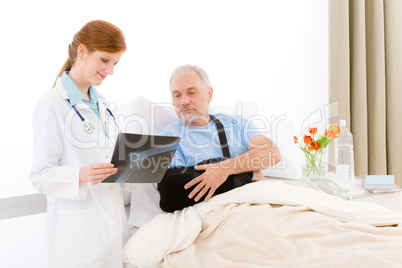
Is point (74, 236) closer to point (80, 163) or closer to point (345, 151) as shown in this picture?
point (80, 163)

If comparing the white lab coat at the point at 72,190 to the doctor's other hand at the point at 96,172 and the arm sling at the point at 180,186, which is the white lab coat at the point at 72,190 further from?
the arm sling at the point at 180,186

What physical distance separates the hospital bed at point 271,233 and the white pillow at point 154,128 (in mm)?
196

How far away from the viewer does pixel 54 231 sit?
1.33 m

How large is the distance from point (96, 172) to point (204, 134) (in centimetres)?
76

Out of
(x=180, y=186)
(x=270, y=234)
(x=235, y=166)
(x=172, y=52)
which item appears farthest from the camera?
(x=172, y=52)

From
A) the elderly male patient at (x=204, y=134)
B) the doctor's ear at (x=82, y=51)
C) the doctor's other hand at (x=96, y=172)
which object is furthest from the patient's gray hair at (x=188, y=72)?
the doctor's other hand at (x=96, y=172)

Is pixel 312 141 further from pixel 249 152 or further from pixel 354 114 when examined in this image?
pixel 354 114

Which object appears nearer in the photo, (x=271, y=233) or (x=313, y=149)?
(x=271, y=233)

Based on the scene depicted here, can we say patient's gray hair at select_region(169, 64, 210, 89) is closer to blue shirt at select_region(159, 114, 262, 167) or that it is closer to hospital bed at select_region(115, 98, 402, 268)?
blue shirt at select_region(159, 114, 262, 167)

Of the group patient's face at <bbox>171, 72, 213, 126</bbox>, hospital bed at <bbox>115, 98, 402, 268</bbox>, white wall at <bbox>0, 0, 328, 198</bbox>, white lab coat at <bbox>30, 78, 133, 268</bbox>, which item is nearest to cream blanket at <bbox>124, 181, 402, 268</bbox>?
hospital bed at <bbox>115, 98, 402, 268</bbox>

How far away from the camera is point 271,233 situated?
4.11ft

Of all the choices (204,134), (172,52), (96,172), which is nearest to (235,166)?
(204,134)

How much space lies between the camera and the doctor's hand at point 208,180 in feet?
5.25

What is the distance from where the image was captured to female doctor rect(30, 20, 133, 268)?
1.26m
